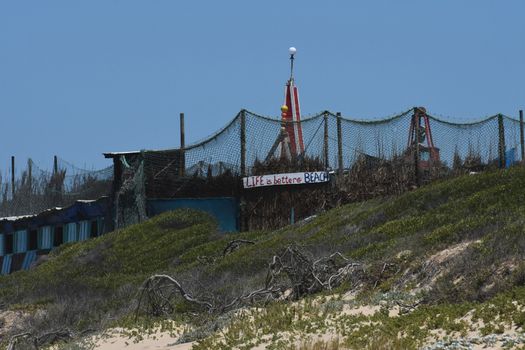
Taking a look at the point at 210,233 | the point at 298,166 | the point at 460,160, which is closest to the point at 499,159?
the point at 460,160

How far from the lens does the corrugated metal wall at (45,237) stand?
30.1 m

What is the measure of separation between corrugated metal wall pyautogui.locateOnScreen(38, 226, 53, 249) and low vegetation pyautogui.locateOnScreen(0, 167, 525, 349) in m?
3.16

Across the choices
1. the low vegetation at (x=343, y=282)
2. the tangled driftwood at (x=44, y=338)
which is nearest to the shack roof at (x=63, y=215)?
the low vegetation at (x=343, y=282)

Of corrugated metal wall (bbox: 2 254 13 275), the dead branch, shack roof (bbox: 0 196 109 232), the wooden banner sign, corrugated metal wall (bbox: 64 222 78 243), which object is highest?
the wooden banner sign

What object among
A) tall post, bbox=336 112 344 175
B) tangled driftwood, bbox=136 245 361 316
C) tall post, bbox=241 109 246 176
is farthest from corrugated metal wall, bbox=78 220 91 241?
tangled driftwood, bbox=136 245 361 316

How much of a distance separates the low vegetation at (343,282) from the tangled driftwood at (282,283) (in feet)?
0.67

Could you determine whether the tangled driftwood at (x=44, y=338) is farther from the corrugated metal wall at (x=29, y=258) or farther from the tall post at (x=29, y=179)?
the tall post at (x=29, y=179)

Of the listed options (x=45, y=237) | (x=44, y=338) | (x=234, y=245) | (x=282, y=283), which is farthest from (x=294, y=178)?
(x=44, y=338)

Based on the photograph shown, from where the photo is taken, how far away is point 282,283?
15.9m

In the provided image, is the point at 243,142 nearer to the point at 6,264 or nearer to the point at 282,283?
the point at 6,264

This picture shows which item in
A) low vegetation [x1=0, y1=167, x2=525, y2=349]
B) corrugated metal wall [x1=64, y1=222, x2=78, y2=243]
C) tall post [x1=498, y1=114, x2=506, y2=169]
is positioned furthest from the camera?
corrugated metal wall [x1=64, y1=222, x2=78, y2=243]

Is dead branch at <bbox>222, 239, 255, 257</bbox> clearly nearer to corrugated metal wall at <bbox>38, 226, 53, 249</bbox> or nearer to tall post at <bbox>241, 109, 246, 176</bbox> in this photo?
tall post at <bbox>241, 109, 246, 176</bbox>

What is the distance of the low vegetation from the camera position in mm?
11453

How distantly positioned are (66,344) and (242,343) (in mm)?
3610
